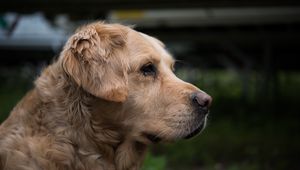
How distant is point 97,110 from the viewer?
3.58 m

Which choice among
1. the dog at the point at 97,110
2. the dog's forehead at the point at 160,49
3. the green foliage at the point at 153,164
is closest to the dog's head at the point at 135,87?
the dog at the point at 97,110

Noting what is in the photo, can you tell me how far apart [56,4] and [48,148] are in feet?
14.4

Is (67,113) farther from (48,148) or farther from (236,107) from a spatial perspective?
(236,107)

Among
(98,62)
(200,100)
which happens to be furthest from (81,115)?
(200,100)

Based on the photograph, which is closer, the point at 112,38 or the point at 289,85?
the point at 112,38

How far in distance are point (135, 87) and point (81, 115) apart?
33 cm

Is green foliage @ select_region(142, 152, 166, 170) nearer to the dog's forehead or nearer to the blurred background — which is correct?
the blurred background

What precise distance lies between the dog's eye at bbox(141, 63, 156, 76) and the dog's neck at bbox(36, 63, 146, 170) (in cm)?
24

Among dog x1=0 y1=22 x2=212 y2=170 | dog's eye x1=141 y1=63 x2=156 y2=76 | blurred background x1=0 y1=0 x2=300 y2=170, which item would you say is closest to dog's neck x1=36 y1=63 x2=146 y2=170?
dog x1=0 y1=22 x2=212 y2=170

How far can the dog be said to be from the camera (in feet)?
11.4

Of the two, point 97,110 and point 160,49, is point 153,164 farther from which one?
point 97,110

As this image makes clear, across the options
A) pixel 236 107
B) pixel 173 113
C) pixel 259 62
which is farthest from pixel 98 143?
pixel 259 62

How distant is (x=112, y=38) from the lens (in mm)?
3650

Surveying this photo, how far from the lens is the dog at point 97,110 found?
3.48 metres
